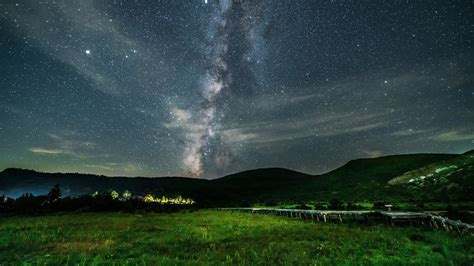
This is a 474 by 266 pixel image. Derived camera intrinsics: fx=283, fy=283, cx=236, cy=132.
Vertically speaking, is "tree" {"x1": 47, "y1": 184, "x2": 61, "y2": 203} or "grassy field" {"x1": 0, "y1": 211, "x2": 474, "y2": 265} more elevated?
"tree" {"x1": 47, "y1": 184, "x2": 61, "y2": 203}

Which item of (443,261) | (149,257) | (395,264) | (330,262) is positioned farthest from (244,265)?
(443,261)

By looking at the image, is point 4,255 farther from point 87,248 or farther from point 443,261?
point 443,261

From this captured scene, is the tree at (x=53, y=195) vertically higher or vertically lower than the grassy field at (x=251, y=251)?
higher

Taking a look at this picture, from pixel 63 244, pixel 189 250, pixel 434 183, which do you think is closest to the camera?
pixel 189 250

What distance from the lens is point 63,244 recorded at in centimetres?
1778

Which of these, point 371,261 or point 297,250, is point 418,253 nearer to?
point 371,261

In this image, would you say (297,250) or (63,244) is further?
(63,244)

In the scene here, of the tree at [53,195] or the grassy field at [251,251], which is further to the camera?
the tree at [53,195]

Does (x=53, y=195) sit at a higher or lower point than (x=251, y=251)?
higher

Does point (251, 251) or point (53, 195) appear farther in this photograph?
point (53, 195)

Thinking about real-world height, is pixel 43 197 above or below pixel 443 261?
above

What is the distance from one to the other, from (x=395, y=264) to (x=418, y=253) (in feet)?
9.94

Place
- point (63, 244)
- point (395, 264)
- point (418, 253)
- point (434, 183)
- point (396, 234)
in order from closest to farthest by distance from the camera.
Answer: point (395, 264) < point (418, 253) < point (63, 244) < point (396, 234) < point (434, 183)

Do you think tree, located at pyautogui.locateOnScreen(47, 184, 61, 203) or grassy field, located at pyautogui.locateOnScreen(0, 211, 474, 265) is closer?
grassy field, located at pyautogui.locateOnScreen(0, 211, 474, 265)
